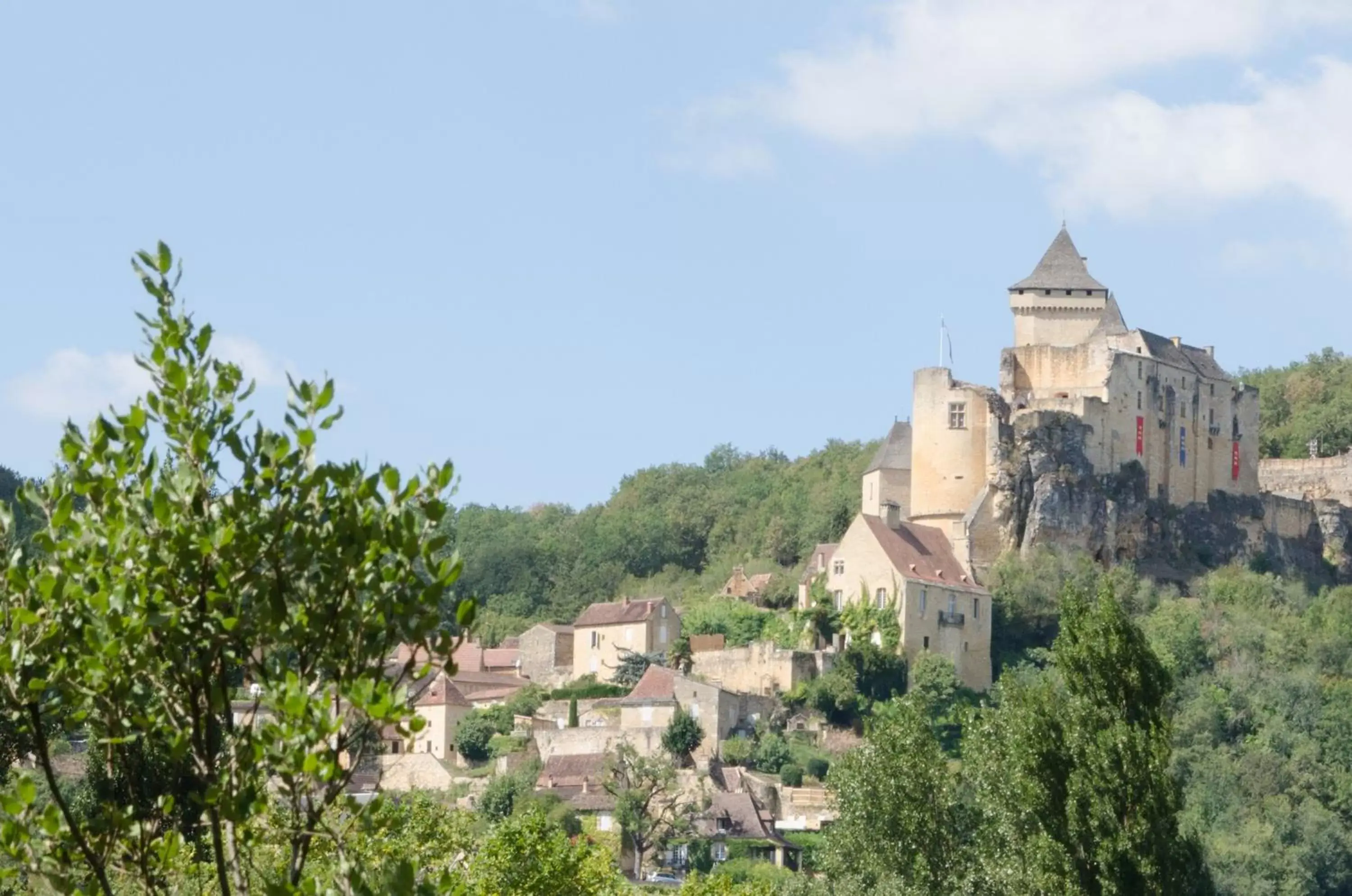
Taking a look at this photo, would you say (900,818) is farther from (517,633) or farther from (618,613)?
(517,633)

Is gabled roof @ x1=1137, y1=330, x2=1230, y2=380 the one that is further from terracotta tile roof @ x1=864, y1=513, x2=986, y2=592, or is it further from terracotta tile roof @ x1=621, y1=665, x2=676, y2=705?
terracotta tile roof @ x1=621, y1=665, x2=676, y2=705

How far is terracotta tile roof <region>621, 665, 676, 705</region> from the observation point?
72.0 metres

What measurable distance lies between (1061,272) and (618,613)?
20128mm

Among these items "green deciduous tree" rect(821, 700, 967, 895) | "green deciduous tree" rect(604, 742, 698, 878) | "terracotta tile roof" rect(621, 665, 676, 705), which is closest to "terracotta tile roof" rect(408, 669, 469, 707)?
"terracotta tile roof" rect(621, 665, 676, 705)

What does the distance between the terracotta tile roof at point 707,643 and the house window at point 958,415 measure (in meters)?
10.2

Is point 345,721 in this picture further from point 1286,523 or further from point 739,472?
point 739,472

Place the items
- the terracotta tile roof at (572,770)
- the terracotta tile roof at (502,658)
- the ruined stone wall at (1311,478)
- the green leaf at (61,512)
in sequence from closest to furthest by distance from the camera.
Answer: the green leaf at (61,512) → the terracotta tile roof at (572,770) → the terracotta tile roof at (502,658) → the ruined stone wall at (1311,478)

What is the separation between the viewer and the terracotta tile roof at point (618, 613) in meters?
79.6

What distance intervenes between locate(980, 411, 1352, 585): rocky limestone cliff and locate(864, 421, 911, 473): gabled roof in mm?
4127

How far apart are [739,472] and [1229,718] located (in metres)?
47.3

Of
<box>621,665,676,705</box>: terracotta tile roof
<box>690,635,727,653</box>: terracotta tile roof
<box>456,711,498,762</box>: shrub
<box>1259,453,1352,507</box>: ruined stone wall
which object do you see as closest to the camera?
<box>621,665,676,705</box>: terracotta tile roof

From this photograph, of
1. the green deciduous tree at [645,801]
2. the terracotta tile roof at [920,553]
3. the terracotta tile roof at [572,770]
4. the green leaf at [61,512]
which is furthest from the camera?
the terracotta tile roof at [920,553]

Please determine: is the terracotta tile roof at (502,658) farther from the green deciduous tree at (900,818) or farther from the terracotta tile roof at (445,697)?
the green deciduous tree at (900,818)

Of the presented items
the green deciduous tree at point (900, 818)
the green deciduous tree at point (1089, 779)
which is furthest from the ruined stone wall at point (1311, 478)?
the green deciduous tree at point (1089, 779)
